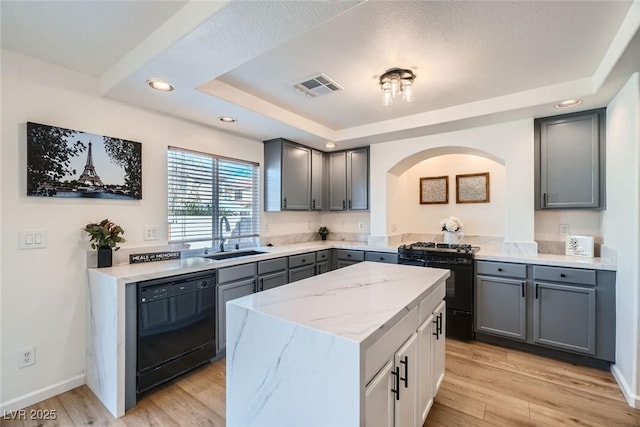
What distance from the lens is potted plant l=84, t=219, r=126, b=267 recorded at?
2.28 meters

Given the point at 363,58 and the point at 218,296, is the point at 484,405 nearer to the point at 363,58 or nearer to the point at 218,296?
the point at 218,296

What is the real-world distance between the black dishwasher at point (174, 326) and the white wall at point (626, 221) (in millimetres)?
3242

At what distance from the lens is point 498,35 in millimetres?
1865

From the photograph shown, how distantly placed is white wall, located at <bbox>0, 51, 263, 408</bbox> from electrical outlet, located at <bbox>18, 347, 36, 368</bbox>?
1.1 inches

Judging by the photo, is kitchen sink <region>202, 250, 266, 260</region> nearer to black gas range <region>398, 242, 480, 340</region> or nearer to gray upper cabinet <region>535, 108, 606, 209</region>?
black gas range <region>398, 242, 480, 340</region>

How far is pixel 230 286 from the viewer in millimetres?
2803

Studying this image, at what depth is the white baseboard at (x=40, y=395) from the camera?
1971 millimetres

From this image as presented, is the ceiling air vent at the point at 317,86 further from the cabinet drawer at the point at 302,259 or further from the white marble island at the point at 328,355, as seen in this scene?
the cabinet drawer at the point at 302,259

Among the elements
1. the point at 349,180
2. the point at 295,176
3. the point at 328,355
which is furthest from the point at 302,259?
the point at 328,355

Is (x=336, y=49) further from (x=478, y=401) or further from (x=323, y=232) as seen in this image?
(x=323, y=232)

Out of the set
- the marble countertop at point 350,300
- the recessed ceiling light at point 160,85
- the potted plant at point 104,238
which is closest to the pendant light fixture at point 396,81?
→ the marble countertop at point 350,300

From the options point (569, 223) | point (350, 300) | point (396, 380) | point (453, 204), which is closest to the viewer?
point (396, 380)

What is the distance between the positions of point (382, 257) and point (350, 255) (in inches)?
17.6

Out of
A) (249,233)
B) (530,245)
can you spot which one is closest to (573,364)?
(530,245)
